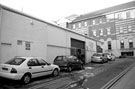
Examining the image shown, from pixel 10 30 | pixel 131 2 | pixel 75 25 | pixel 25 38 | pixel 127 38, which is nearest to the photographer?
pixel 10 30

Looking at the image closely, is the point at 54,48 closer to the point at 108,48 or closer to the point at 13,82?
the point at 13,82

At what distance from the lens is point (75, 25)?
44062mm

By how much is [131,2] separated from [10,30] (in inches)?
1615

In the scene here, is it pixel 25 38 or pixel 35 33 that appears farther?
pixel 35 33

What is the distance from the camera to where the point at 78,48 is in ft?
57.1

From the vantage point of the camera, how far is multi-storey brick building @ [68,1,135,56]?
3453 centimetres

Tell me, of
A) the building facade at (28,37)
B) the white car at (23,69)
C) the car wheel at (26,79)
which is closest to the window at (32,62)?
the white car at (23,69)

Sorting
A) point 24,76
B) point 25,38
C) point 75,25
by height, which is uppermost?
point 75,25

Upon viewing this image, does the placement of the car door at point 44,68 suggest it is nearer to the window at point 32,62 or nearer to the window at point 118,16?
the window at point 32,62

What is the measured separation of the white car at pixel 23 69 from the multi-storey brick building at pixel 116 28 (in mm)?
33403

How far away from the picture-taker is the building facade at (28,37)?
7919mm

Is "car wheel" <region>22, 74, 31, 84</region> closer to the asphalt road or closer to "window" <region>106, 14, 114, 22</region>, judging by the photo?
the asphalt road

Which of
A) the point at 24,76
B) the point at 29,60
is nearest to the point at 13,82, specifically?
the point at 24,76

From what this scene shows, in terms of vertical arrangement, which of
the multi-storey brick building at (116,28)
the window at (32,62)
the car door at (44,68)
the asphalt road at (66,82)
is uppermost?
the multi-storey brick building at (116,28)
